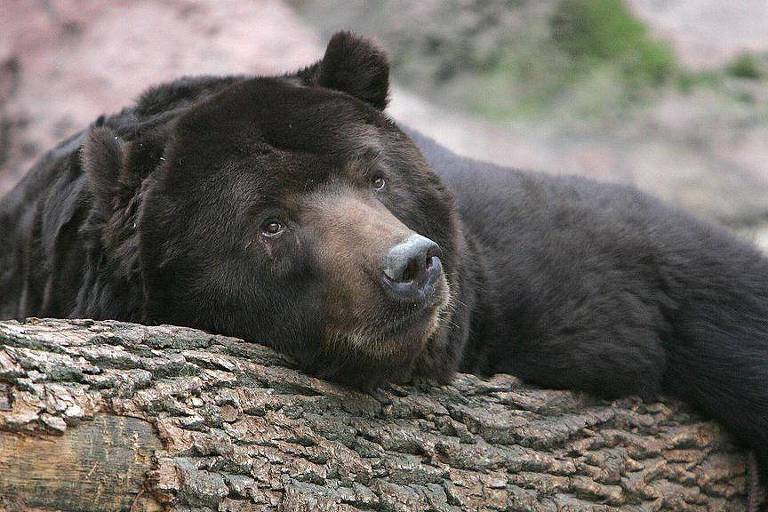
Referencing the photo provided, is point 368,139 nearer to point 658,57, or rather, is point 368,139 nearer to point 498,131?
point 498,131

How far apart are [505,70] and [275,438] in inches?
334

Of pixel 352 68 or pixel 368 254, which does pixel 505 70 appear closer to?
pixel 352 68

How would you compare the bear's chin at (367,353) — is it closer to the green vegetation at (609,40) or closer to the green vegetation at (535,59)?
the green vegetation at (535,59)

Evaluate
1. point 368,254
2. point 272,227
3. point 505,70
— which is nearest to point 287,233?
point 272,227

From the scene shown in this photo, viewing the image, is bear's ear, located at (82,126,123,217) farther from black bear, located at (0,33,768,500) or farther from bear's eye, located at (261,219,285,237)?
→ bear's eye, located at (261,219,285,237)

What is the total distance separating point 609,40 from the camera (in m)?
11.0

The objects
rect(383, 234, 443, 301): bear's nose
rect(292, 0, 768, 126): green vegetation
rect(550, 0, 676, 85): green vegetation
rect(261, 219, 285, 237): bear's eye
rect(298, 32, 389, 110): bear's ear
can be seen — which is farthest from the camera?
rect(550, 0, 676, 85): green vegetation

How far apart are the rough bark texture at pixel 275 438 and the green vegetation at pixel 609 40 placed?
6982mm

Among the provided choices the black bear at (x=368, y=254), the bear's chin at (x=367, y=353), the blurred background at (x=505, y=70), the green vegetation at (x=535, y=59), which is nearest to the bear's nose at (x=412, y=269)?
the black bear at (x=368, y=254)

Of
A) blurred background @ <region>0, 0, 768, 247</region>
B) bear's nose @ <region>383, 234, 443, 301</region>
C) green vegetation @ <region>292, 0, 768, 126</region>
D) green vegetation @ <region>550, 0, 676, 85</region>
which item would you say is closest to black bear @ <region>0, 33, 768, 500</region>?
bear's nose @ <region>383, 234, 443, 301</region>

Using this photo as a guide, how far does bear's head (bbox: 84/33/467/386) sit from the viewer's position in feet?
11.5

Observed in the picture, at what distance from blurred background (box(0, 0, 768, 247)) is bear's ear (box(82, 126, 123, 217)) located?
20.7ft

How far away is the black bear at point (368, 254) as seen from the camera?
3.60 metres

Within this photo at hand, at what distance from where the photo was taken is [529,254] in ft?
15.1
